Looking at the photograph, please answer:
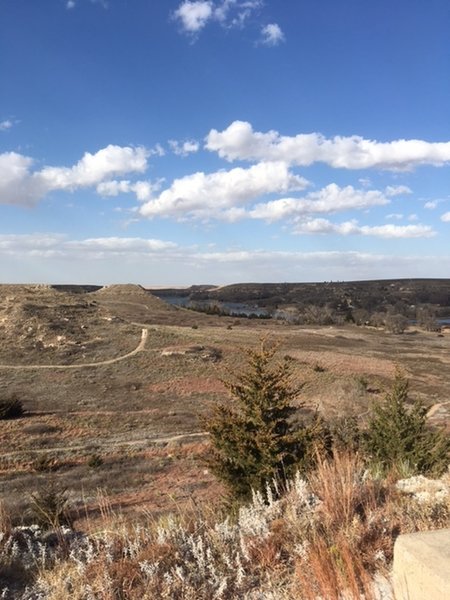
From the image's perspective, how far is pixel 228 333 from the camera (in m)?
50.7

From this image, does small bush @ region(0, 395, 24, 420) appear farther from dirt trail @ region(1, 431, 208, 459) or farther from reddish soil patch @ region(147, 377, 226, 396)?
reddish soil patch @ region(147, 377, 226, 396)

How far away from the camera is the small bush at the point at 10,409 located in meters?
25.5

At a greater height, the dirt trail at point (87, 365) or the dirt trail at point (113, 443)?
the dirt trail at point (87, 365)

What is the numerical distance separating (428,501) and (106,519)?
3677 millimetres

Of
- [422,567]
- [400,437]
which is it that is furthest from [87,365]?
[422,567]

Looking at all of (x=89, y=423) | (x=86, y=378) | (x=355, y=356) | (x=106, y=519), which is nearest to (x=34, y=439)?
(x=89, y=423)

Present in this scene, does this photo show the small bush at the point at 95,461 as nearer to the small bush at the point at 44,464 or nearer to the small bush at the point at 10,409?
the small bush at the point at 44,464

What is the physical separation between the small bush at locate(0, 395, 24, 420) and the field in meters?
0.57

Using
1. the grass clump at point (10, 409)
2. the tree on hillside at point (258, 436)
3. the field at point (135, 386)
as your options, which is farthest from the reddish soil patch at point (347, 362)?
the tree on hillside at point (258, 436)

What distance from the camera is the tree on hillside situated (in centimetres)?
924

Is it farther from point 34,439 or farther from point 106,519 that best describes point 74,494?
point 106,519

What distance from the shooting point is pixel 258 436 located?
9547mm

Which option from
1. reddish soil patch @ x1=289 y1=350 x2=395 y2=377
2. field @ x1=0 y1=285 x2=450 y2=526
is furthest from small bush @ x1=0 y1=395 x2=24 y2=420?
reddish soil patch @ x1=289 y1=350 x2=395 y2=377

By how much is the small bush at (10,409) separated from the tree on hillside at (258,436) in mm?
19324
